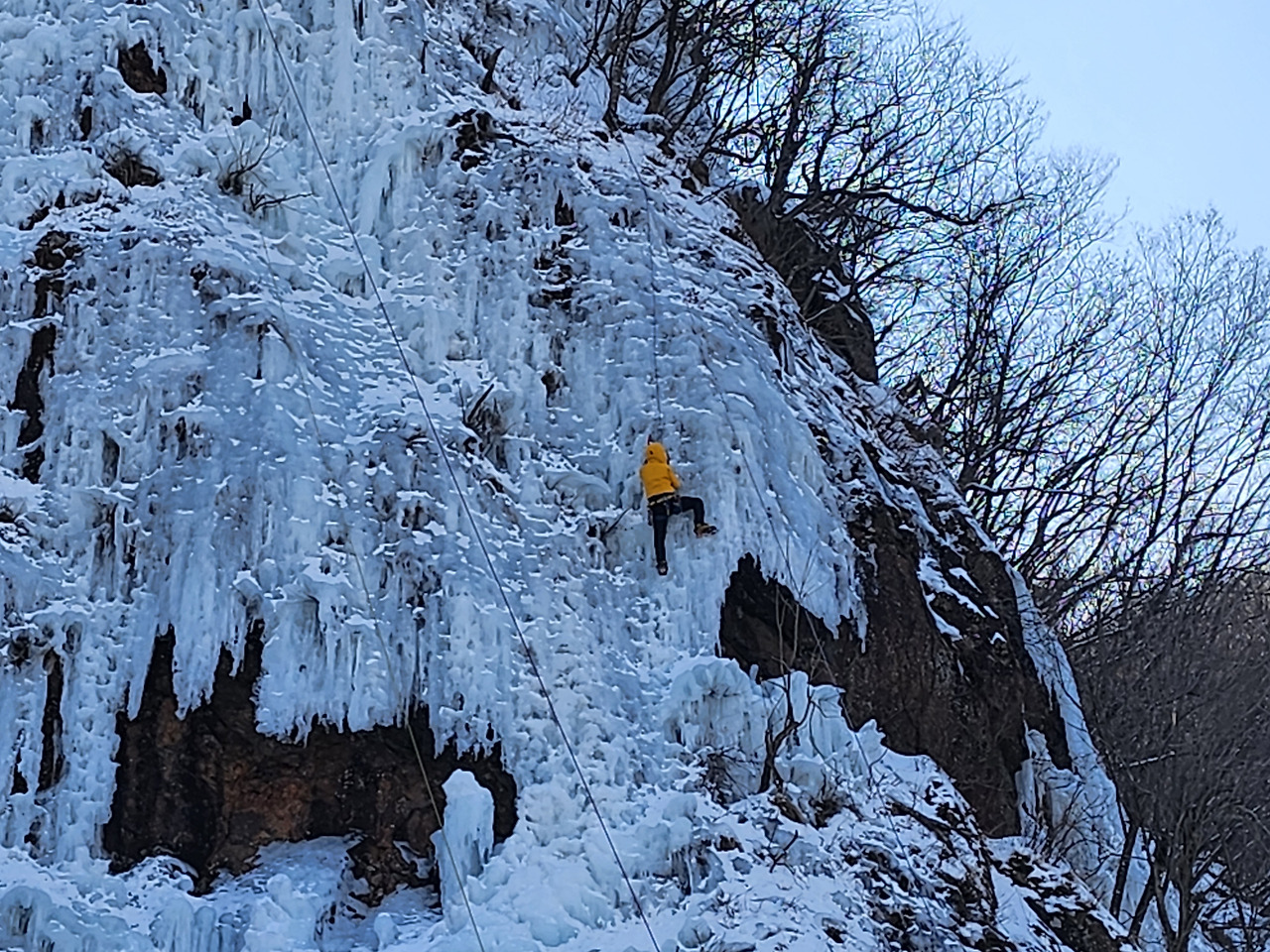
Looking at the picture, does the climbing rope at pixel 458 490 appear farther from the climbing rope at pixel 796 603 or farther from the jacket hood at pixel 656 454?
the climbing rope at pixel 796 603

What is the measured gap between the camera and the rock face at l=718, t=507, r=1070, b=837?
30.0 feet

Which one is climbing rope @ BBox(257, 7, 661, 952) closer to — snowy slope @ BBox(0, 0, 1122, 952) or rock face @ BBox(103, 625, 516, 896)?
snowy slope @ BBox(0, 0, 1122, 952)

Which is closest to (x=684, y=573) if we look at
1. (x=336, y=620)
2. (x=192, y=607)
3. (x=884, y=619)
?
(x=884, y=619)

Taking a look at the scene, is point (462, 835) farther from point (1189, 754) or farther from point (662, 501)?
point (1189, 754)

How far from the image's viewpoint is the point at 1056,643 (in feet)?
40.6

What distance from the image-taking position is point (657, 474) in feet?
29.6

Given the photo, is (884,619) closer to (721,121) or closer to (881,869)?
(881,869)

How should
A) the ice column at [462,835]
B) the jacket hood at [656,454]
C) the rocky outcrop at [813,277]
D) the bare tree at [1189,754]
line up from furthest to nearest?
1. the rocky outcrop at [813,277]
2. the bare tree at [1189,754]
3. the jacket hood at [656,454]
4. the ice column at [462,835]

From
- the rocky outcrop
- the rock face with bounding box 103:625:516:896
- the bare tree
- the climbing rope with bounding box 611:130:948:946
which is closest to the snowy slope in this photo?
the climbing rope with bounding box 611:130:948:946

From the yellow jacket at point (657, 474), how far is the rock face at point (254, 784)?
6.75ft

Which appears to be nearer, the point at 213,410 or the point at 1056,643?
the point at 213,410

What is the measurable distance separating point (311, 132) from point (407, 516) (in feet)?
11.6

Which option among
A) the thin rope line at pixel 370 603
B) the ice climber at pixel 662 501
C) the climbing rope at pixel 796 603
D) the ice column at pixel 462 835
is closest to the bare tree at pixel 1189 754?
the climbing rope at pixel 796 603

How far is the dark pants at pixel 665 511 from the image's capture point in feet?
29.6
